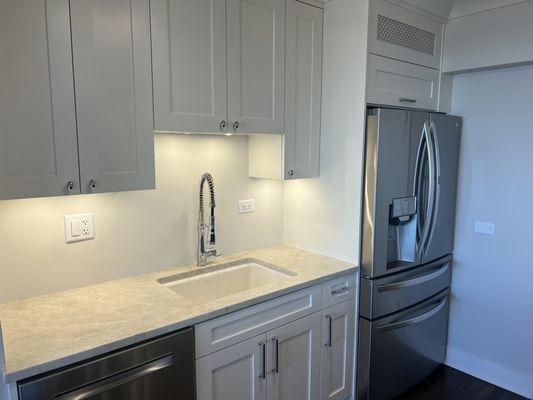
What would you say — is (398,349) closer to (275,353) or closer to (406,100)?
(275,353)

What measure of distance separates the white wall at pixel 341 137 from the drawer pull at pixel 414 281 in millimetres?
230

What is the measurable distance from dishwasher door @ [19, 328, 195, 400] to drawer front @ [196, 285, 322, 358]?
3.2 inches

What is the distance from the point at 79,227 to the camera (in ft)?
5.96

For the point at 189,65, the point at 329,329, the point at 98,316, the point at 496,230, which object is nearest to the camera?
the point at 98,316

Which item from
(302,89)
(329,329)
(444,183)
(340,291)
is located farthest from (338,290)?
(302,89)

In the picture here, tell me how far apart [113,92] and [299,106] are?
41.3 inches

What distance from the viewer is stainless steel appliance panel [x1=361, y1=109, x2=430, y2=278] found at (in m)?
2.13

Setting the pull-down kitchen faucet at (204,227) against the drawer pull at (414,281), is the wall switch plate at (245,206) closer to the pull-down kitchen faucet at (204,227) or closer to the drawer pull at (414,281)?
the pull-down kitchen faucet at (204,227)

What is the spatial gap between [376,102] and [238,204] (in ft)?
3.30

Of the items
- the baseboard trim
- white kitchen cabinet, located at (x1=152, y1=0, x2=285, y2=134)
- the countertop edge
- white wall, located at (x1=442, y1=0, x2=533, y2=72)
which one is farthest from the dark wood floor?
white wall, located at (x1=442, y1=0, x2=533, y2=72)

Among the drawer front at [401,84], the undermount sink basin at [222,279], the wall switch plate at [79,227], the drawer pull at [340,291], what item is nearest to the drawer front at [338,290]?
the drawer pull at [340,291]

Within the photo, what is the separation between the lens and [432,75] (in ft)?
8.35

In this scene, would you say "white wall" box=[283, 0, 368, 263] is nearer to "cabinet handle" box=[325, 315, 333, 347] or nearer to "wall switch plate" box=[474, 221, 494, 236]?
"cabinet handle" box=[325, 315, 333, 347]

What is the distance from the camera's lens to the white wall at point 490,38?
2264mm
